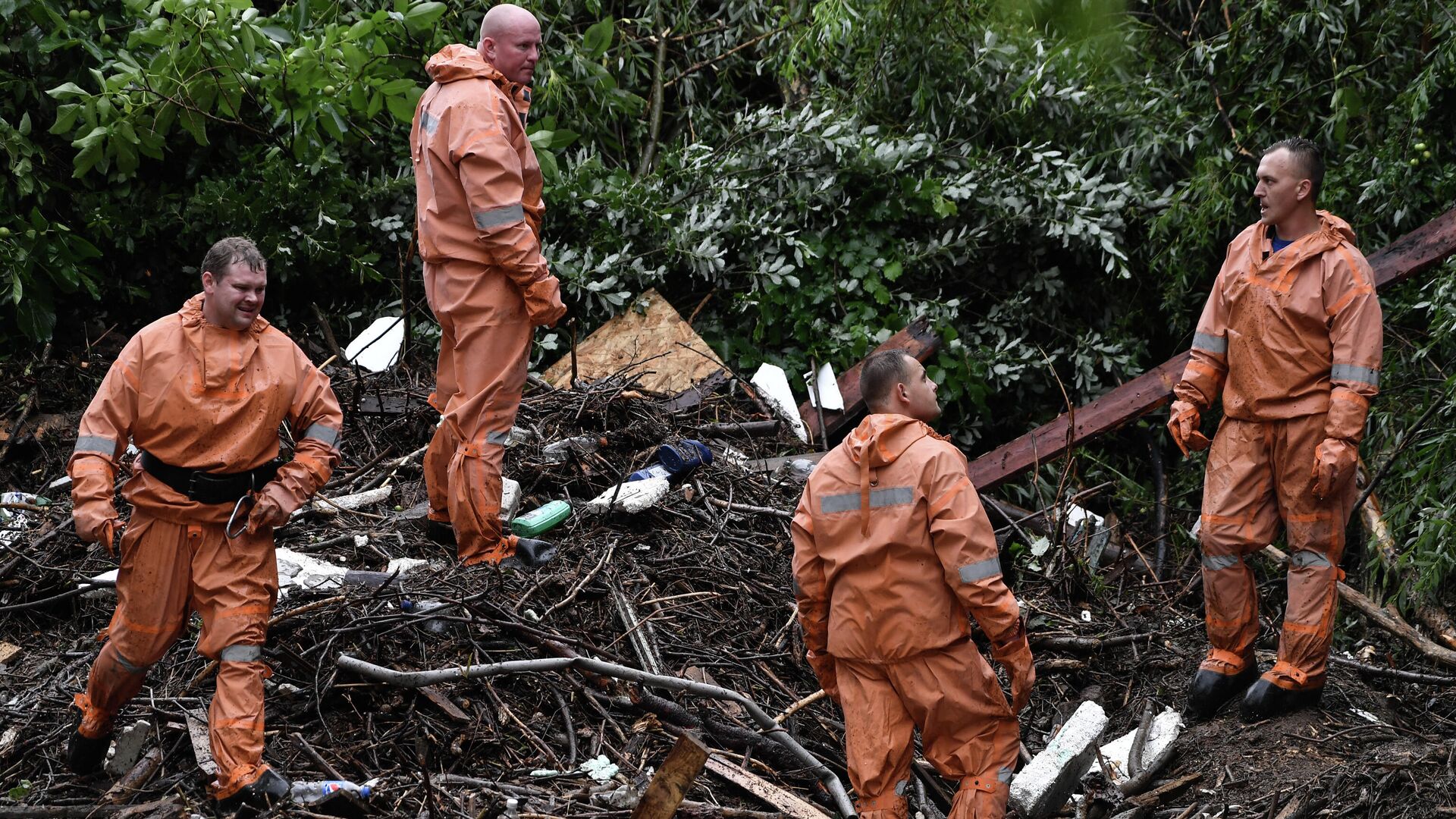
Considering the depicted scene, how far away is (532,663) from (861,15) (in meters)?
5.34

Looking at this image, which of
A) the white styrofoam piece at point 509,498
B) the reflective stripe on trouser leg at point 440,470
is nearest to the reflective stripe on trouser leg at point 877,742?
the reflective stripe on trouser leg at point 440,470

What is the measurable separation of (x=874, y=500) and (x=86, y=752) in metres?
2.72

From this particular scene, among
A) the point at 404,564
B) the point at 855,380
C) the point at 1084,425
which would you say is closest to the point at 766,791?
the point at 404,564

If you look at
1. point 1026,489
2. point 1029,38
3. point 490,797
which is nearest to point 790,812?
point 490,797

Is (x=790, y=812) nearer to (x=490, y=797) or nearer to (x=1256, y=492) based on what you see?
(x=490, y=797)

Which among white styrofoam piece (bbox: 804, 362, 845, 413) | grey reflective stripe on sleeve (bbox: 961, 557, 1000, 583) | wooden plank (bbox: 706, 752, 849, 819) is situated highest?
grey reflective stripe on sleeve (bbox: 961, 557, 1000, 583)

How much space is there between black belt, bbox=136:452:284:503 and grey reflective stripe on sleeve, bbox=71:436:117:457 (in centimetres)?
10

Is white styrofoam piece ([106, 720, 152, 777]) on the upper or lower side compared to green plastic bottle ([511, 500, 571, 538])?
upper

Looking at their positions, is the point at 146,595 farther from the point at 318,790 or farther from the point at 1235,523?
the point at 1235,523

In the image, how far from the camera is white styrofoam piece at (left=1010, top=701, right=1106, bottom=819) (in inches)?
168

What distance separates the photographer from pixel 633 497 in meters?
6.12

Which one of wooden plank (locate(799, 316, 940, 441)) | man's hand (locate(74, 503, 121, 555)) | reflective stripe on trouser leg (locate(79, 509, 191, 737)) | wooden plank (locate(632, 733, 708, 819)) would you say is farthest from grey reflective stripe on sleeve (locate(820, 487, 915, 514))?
wooden plank (locate(799, 316, 940, 441))

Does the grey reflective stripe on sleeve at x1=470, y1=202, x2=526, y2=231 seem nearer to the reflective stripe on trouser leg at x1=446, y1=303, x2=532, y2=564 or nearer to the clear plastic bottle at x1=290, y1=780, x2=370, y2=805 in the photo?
the reflective stripe on trouser leg at x1=446, y1=303, x2=532, y2=564

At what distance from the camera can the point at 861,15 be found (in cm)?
832
